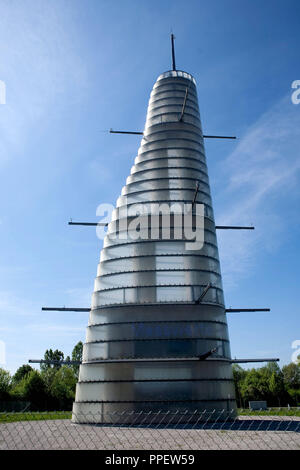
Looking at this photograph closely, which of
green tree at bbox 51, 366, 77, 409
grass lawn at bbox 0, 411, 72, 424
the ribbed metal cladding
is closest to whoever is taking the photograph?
the ribbed metal cladding

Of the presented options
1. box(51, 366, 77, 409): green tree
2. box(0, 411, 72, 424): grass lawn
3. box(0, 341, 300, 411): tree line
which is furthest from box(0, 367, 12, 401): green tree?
box(0, 411, 72, 424): grass lawn

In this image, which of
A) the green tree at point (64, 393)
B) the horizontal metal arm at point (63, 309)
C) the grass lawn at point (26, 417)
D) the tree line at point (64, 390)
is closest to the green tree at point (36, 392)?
the tree line at point (64, 390)

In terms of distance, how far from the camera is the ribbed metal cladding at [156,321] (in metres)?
24.9

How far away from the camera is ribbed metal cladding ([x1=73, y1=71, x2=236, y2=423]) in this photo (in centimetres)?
2494

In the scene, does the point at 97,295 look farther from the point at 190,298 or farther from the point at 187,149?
the point at 187,149

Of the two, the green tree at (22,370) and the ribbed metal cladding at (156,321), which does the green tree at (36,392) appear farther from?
the green tree at (22,370)

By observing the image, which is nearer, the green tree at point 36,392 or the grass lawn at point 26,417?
the grass lawn at point 26,417

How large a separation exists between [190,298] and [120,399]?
874 centimetres

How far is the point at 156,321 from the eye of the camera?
26.7 m

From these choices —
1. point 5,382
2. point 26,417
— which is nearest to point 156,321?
Answer: point 26,417

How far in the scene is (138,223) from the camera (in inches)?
1235

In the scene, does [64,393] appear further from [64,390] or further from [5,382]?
[5,382]

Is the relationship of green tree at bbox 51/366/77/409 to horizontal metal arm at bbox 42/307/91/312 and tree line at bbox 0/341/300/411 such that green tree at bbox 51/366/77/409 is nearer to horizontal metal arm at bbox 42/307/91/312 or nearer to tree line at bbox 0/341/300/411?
tree line at bbox 0/341/300/411
